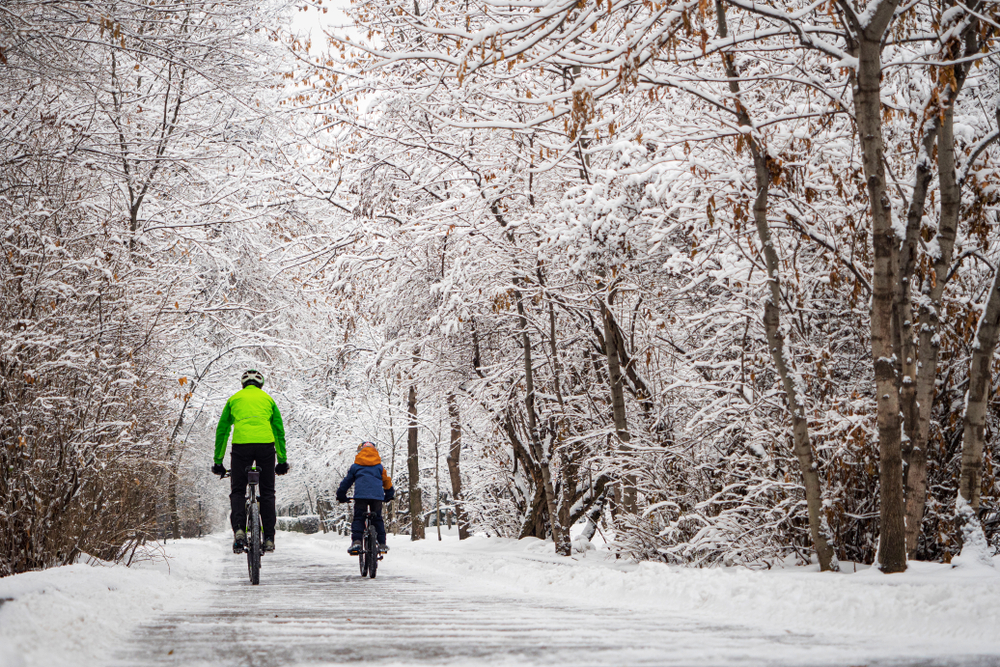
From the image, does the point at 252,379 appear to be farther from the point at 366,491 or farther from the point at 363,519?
the point at 363,519

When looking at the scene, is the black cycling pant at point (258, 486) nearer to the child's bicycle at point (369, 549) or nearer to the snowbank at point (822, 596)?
the child's bicycle at point (369, 549)

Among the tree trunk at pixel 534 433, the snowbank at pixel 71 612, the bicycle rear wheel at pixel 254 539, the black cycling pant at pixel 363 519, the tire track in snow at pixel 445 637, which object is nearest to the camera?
the tire track in snow at pixel 445 637

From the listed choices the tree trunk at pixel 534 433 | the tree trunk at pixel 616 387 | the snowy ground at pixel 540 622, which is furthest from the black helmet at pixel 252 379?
the tree trunk at pixel 616 387

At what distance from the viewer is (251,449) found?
8.75 m

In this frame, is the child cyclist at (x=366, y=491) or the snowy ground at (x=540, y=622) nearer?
the snowy ground at (x=540, y=622)

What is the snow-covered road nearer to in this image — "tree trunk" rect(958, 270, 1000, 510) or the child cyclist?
"tree trunk" rect(958, 270, 1000, 510)

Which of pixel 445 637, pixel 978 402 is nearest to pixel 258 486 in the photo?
pixel 445 637

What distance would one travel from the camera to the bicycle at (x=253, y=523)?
8.68m

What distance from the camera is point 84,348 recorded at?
27.7 feet

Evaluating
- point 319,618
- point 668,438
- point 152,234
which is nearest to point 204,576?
point 319,618

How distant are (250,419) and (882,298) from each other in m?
6.17

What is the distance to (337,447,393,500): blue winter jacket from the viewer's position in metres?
10.5

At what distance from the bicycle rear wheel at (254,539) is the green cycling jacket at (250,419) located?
583mm

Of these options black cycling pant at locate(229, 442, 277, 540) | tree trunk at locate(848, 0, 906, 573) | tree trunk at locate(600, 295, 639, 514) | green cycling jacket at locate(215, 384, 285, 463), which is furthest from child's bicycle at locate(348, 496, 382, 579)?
tree trunk at locate(848, 0, 906, 573)
